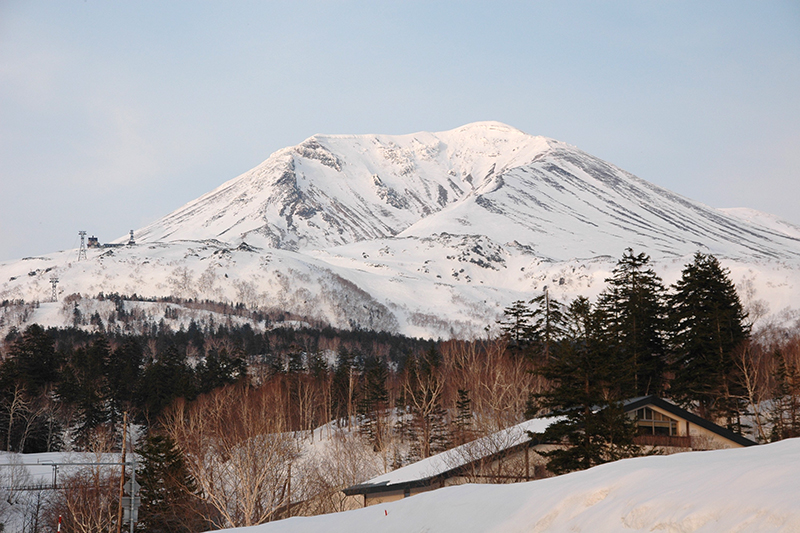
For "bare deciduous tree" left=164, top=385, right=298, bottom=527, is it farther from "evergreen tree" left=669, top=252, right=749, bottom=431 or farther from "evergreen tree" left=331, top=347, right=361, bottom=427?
"evergreen tree" left=331, top=347, right=361, bottom=427

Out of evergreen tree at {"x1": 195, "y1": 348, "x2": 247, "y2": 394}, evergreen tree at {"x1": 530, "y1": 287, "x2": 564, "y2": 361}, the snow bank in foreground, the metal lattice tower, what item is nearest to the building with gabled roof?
evergreen tree at {"x1": 530, "y1": 287, "x2": 564, "y2": 361}

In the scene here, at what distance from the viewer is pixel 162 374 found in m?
76.4

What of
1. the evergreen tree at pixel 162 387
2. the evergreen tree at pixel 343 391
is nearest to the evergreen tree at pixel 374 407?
the evergreen tree at pixel 343 391

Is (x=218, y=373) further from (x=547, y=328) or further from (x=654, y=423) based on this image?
(x=654, y=423)

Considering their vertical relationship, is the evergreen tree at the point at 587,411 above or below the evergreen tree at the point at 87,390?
below

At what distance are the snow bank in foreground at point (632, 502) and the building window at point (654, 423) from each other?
21.0m

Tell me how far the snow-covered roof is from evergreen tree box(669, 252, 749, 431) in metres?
12.4

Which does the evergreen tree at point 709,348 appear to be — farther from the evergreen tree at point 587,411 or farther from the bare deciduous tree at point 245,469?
the bare deciduous tree at point 245,469

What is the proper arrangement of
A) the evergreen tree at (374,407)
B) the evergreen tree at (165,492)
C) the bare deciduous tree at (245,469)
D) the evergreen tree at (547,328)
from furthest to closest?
the evergreen tree at (374,407) → the evergreen tree at (547,328) → the evergreen tree at (165,492) → the bare deciduous tree at (245,469)

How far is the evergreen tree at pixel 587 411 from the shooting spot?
1024 inches

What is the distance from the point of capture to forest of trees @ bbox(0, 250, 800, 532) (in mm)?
32031

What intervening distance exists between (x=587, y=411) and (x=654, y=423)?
9.44 m

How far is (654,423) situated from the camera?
1348 inches

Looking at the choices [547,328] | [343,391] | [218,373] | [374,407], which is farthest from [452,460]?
[218,373]
